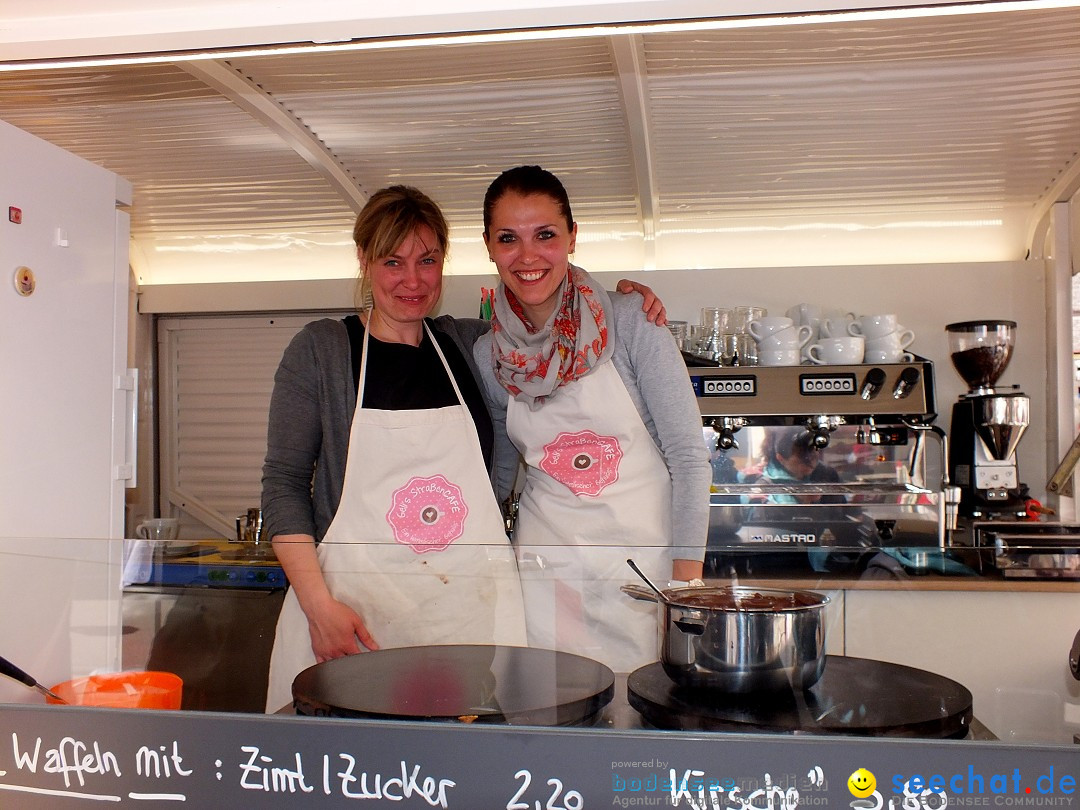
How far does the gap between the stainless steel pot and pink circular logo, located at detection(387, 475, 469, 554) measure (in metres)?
0.94

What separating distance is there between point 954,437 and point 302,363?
285 cm

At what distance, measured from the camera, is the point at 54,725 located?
3.83 feet

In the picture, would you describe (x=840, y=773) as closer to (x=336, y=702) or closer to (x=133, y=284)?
(x=336, y=702)

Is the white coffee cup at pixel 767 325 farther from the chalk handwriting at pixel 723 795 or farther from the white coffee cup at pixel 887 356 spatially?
the chalk handwriting at pixel 723 795

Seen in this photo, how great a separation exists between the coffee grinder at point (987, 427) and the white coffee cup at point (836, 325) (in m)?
0.41

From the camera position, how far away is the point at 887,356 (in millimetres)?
3604

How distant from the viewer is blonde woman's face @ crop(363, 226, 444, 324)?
7.06 feet

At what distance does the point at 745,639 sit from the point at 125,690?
0.82m

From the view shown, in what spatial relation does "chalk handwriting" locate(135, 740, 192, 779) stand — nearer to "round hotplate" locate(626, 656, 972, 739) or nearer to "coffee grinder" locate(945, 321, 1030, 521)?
"round hotplate" locate(626, 656, 972, 739)

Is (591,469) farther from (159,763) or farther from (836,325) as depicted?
(836,325)

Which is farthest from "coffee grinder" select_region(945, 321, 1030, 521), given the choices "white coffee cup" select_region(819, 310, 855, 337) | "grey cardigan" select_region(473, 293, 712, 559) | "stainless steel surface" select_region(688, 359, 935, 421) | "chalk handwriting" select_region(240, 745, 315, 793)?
"chalk handwriting" select_region(240, 745, 315, 793)

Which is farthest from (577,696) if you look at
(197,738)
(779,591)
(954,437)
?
(954,437)

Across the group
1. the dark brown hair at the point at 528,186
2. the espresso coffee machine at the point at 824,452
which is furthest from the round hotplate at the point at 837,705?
the espresso coffee machine at the point at 824,452

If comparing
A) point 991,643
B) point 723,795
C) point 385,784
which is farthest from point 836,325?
point 385,784
